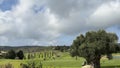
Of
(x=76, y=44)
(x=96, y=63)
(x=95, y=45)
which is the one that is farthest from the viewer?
(x=76, y=44)

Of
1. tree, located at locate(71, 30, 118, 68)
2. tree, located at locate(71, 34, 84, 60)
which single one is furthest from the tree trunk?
tree, located at locate(71, 34, 84, 60)

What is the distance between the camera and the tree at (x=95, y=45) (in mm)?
60250

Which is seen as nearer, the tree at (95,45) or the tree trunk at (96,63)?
the tree trunk at (96,63)

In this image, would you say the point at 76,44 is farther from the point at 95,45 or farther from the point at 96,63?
the point at 96,63

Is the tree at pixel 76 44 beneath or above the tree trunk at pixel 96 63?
above

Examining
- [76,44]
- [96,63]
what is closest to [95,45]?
[96,63]

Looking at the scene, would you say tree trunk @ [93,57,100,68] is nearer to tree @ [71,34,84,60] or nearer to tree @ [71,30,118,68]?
tree @ [71,30,118,68]

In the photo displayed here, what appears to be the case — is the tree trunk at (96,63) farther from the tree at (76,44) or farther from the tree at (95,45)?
the tree at (76,44)

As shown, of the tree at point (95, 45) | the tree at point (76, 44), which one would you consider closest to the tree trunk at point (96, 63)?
the tree at point (95, 45)

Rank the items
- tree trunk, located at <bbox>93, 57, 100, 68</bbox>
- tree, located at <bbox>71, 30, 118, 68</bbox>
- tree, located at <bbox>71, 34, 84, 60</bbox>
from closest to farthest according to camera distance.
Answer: tree trunk, located at <bbox>93, 57, 100, 68</bbox>, tree, located at <bbox>71, 30, 118, 68</bbox>, tree, located at <bbox>71, 34, 84, 60</bbox>

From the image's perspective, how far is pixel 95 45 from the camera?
197 ft

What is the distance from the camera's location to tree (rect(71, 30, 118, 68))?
60250 mm

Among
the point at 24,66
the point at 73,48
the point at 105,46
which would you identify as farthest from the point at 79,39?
the point at 24,66

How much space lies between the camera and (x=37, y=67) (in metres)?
21.6
